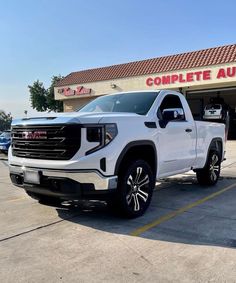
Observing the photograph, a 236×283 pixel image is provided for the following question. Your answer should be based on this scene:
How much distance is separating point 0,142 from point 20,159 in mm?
16418

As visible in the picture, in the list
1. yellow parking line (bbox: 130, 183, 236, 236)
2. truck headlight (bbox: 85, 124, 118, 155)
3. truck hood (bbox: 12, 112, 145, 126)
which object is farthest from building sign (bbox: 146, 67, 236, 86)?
truck headlight (bbox: 85, 124, 118, 155)

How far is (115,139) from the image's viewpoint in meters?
5.63

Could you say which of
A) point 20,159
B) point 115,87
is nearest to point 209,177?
point 20,159

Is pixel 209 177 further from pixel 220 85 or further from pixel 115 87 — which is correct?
pixel 115 87

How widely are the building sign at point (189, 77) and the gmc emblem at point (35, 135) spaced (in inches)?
778

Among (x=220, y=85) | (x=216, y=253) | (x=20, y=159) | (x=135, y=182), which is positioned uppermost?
(x=220, y=85)

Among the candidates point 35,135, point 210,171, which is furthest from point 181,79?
point 35,135

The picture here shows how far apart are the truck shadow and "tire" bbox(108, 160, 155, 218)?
166 mm

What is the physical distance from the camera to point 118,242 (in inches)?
199

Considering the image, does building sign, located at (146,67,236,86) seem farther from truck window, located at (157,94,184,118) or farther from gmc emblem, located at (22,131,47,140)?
gmc emblem, located at (22,131,47,140)

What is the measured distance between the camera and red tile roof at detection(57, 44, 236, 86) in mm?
24766

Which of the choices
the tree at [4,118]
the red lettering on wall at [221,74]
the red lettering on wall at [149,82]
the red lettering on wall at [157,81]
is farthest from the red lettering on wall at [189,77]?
the tree at [4,118]

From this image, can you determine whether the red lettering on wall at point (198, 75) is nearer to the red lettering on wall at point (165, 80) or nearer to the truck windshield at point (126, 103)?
the red lettering on wall at point (165, 80)

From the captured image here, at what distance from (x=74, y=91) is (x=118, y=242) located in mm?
29084
